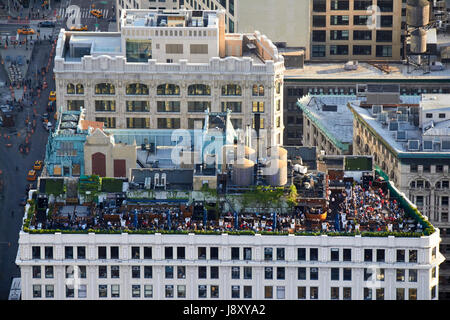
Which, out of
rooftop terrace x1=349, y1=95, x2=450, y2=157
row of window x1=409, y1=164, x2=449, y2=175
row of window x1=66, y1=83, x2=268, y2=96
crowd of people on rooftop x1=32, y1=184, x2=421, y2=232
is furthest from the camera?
row of window x1=66, y1=83, x2=268, y2=96

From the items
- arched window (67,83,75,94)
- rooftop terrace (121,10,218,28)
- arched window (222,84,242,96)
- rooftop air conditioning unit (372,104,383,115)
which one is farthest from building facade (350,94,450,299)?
arched window (67,83,75,94)

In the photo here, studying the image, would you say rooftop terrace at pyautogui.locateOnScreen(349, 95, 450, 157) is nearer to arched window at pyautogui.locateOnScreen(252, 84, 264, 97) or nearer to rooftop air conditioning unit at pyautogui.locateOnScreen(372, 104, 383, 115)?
rooftop air conditioning unit at pyautogui.locateOnScreen(372, 104, 383, 115)

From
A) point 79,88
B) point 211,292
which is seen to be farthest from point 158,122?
point 211,292

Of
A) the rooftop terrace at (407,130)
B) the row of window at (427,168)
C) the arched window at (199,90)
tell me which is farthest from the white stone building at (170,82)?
the row of window at (427,168)

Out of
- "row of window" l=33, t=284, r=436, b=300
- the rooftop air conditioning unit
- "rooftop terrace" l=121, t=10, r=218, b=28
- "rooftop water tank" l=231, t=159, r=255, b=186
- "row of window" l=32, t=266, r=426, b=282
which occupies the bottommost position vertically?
"row of window" l=33, t=284, r=436, b=300

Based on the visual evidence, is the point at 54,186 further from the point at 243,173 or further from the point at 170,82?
the point at 170,82
